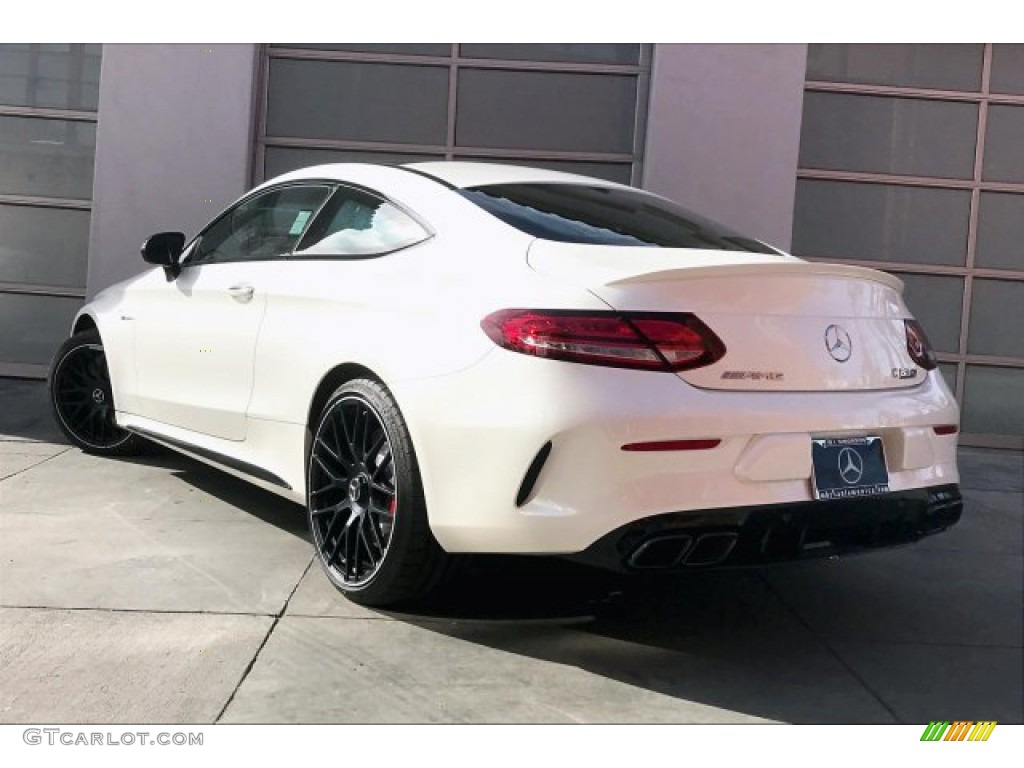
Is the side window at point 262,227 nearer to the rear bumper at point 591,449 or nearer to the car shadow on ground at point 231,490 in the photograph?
the car shadow on ground at point 231,490

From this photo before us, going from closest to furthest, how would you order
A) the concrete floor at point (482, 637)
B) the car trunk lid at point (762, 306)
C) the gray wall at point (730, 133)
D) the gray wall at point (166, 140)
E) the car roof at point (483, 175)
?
the concrete floor at point (482, 637)
the car trunk lid at point (762, 306)
the car roof at point (483, 175)
the gray wall at point (730, 133)
the gray wall at point (166, 140)

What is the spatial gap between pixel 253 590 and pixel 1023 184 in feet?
22.4

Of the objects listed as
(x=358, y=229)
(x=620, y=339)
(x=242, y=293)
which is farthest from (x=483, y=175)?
(x=620, y=339)

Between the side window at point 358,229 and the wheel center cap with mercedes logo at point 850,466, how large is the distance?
1455 millimetres

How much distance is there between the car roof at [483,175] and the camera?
3.75 meters

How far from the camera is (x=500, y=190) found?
3.66m

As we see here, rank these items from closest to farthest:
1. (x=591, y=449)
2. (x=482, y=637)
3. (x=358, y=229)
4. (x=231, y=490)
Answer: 1. (x=591, y=449)
2. (x=482, y=637)
3. (x=358, y=229)
4. (x=231, y=490)

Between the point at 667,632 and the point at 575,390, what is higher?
the point at 575,390

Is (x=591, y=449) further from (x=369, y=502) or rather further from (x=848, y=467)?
(x=369, y=502)

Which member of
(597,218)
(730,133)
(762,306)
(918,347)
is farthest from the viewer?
(730,133)

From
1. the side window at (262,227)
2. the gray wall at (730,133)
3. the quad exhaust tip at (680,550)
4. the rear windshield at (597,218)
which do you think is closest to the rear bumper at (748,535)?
the quad exhaust tip at (680,550)

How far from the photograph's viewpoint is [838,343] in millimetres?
3066

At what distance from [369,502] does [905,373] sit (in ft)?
5.47

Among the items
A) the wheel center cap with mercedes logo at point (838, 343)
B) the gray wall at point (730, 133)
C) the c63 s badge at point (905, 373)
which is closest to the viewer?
the wheel center cap with mercedes logo at point (838, 343)
